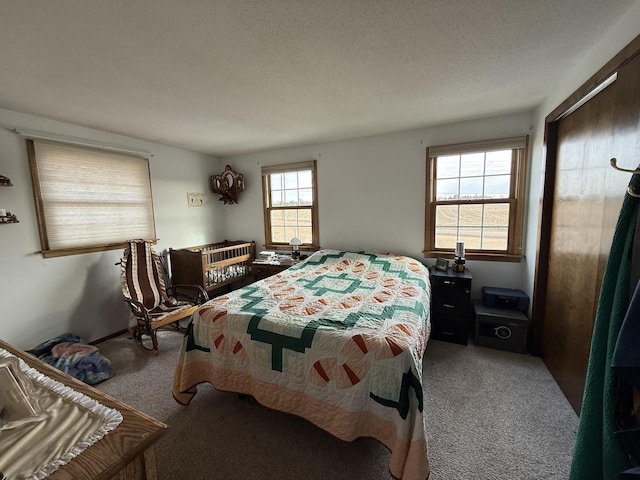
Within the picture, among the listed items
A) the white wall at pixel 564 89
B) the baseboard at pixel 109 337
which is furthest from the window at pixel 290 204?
the white wall at pixel 564 89

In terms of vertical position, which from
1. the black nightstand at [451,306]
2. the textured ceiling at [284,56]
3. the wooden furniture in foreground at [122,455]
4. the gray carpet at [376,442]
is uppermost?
the textured ceiling at [284,56]

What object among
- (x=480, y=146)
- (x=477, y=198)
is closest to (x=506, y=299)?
(x=477, y=198)

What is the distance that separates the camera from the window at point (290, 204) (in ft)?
12.6

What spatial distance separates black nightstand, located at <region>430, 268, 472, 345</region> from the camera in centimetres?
263

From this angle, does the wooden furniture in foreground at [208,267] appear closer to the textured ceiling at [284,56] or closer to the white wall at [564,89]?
the textured ceiling at [284,56]

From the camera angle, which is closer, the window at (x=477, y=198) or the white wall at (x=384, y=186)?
the window at (x=477, y=198)

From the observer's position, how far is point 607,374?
788 millimetres

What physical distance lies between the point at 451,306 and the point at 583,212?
1.36 meters

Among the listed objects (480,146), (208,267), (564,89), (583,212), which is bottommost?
(208,267)

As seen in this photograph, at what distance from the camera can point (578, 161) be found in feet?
5.90

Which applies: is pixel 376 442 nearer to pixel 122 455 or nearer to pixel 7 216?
pixel 122 455

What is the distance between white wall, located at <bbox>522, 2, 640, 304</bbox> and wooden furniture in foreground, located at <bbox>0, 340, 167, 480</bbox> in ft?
7.86

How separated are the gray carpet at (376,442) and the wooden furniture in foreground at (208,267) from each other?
128cm

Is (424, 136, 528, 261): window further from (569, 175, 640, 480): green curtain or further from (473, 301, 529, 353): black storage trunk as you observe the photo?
(569, 175, 640, 480): green curtain
